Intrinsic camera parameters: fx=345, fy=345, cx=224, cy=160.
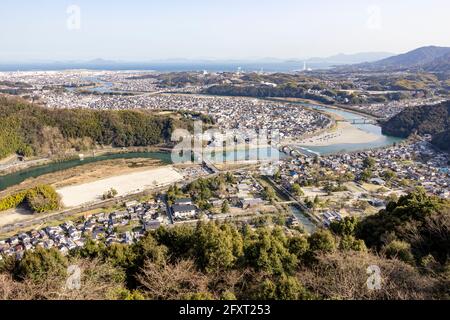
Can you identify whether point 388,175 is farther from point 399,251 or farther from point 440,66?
point 440,66

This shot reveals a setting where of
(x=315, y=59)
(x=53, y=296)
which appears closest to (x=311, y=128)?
(x=53, y=296)

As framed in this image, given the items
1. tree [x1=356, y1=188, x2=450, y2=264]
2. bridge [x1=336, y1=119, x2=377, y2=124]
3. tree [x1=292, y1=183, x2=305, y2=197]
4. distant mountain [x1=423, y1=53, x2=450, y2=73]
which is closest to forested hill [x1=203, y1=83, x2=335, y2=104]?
bridge [x1=336, y1=119, x2=377, y2=124]

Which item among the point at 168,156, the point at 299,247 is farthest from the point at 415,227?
the point at 168,156

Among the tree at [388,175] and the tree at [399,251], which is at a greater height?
the tree at [399,251]

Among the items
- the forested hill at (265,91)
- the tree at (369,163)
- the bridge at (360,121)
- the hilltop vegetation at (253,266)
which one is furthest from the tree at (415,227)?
the forested hill at (265,91)

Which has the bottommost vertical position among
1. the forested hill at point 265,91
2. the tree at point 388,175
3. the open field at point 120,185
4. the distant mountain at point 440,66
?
the open field at point 120,185

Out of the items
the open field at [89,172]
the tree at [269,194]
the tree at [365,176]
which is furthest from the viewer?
the open field at [89,172]

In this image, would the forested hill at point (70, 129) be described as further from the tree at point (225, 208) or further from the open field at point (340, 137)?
the tree at point (225, 208)
